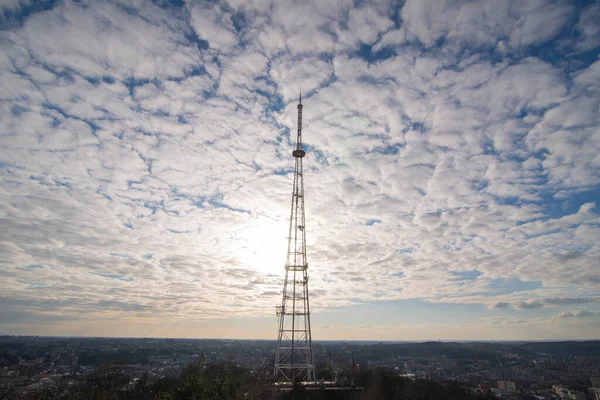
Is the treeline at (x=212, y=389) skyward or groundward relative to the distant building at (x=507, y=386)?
skyward

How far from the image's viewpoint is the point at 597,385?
73.5 m

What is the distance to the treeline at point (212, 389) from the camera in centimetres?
1816

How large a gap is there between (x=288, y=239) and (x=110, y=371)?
24.8 metres

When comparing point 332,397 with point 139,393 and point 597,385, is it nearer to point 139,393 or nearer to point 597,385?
point 139,393

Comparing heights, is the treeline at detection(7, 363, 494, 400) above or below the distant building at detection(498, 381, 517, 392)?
above

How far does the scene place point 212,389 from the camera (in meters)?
17.4

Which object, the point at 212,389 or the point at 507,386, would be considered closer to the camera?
the point at 212,389

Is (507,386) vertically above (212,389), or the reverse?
(212,389)

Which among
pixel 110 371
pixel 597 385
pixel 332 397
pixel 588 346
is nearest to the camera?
pixel 332 397

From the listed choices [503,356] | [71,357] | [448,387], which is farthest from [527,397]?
[71,357]

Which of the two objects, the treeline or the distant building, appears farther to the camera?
the distant building

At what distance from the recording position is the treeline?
18156 mm

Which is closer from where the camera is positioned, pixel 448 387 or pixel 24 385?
pixel 24 385

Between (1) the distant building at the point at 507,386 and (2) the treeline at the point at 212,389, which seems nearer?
(2) the treeline at the point at 212,389
